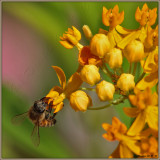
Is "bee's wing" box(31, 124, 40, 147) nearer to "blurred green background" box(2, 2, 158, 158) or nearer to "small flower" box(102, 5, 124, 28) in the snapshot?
"blurred green background" box(2, 2, 158, 158)

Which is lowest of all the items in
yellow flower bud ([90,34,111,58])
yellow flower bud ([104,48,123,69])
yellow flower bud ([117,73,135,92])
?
yellow flower bud ([117,73,135,92])

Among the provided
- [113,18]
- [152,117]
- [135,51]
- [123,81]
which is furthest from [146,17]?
[152,117]

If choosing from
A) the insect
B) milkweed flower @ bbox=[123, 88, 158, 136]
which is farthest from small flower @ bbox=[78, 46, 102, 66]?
the insect

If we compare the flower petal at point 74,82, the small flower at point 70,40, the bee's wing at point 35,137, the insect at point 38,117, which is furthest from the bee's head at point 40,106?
the small flower at point 70,40

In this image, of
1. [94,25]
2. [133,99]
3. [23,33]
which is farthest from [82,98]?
[23,33]

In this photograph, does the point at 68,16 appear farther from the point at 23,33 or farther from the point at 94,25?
the point at 23,33

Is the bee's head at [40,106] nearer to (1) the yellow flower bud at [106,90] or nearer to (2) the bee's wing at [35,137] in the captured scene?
(2) the bee's wing at [35,137]
